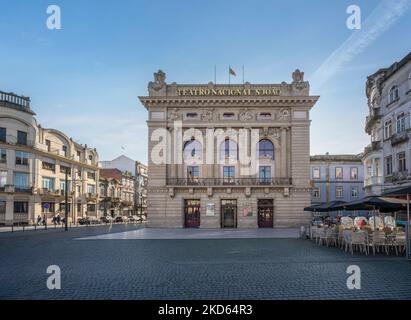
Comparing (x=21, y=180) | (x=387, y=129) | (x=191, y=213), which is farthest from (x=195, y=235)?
(x=21, y=180)

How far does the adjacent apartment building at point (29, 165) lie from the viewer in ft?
156

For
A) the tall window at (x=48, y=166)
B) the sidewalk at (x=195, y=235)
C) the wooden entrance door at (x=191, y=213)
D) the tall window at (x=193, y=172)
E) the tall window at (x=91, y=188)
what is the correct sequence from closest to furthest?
the sidewalk at (x=195, y=235) → the wooden entrance door at (x=191, y=213) → the tall window at (x=193, y=172) → the tall window at (x=48, y=166) → the tall window at (x=91, y=188)

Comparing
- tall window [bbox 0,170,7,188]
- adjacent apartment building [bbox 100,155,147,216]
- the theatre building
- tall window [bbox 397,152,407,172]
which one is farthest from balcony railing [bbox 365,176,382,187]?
adjacent apartment building [bbox 100,155,147,216]

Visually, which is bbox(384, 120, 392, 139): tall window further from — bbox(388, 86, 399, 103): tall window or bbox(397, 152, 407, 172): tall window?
bbox(397, 152, 407, 172): tall window

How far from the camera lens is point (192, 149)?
41062 mm

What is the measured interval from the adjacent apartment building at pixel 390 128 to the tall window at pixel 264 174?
1100 centimetres

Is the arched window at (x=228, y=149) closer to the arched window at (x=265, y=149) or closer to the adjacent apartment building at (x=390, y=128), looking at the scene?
the arched window at (x=265, y=149)

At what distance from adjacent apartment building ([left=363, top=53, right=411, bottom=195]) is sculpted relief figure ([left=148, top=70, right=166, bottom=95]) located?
900 inches

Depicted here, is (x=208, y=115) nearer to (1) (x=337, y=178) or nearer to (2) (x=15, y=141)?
(2) (x=15, y=141)

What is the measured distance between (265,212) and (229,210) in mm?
3873

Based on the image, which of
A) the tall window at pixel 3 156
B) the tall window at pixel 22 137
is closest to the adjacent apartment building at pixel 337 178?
the tall window at pixel 22 137

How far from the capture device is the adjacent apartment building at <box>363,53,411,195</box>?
111 feet
